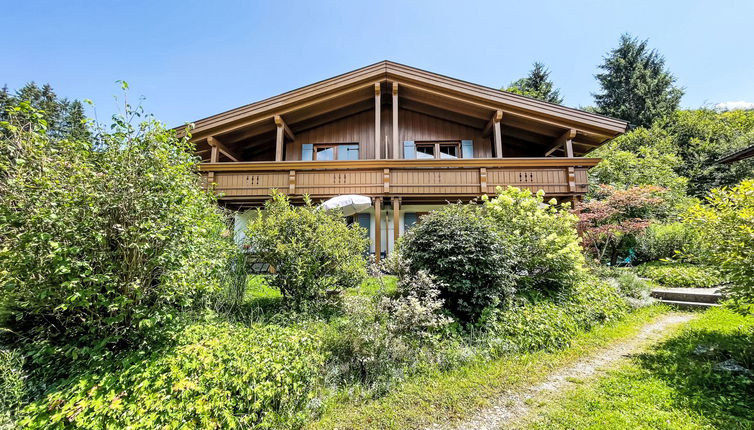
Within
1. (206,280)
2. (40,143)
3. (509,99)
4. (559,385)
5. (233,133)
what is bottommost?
(559,385)

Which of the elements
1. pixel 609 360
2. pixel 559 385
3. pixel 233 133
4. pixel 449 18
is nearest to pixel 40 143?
pixel 559 385

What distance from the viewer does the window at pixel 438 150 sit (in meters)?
12.3

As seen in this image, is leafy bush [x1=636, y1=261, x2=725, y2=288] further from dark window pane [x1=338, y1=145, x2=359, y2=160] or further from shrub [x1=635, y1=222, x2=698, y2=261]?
dark window pane [x1=338, y1=145, x2=359, y2=160]

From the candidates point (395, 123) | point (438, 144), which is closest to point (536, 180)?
point (438, 144)

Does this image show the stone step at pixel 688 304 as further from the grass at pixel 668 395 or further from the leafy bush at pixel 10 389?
the leafy bush at pixel 10 389

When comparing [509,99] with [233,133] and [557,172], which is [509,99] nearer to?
[557,172]

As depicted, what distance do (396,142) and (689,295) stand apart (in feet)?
28.2

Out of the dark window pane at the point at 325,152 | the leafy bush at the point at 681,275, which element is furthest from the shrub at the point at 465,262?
the dark window pane at the point at 325,152

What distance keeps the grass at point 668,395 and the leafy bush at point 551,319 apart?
912 mm

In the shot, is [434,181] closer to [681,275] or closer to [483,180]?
[483,180]

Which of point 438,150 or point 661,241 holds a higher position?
point 438,150

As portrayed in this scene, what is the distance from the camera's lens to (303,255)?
4727mm

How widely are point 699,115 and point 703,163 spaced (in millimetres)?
6340

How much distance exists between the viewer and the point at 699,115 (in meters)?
23.0
